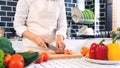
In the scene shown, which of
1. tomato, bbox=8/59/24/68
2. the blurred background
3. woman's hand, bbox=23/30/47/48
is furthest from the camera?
the blurred background

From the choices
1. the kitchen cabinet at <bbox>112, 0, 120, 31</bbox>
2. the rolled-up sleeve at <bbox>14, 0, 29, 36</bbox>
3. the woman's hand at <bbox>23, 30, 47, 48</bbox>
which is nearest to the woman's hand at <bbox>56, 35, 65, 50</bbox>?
the woman's hand at <bbox>23, 30, 47, 48</bbox>

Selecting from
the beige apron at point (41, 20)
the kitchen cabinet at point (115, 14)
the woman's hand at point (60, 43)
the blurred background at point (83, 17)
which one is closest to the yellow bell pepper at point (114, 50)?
the woman's hand at point (60, 43)

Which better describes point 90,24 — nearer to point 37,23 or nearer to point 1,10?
point 1,10

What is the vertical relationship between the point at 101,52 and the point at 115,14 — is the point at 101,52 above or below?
below

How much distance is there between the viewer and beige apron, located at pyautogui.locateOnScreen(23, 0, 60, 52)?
1.50m

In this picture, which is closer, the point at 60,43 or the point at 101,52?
the point at 101,52

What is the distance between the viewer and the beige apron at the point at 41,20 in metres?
1.50

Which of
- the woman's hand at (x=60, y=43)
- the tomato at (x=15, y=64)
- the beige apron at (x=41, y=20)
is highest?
the beige apron at (x=41, y=20)

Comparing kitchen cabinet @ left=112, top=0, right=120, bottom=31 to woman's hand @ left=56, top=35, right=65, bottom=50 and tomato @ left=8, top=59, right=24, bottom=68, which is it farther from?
tomato @ left=8, top=59, right=24, bottom=68

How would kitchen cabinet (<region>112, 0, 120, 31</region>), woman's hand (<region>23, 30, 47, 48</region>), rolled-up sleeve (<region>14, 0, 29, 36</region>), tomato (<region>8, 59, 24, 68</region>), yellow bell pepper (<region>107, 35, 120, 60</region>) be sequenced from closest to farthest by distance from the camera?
1. tomato (<region>8, 59, 24, 68</region>)
2. yellow bell pepper (<region>107, 35, 120, 60</region>)
3. woman's hand (<region>23, 30, 47, 48</region>)
4. rolled-up sleeve (<region>14, 0, 29, 36</region>)
5. kitchen cabinet (<region>112, 0, 120, 31</region>)

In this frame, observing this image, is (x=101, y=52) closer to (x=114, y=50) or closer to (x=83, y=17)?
(x=114, y=50)

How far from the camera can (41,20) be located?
1.51 m

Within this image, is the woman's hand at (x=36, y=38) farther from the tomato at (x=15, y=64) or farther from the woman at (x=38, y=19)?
the tomato at (x=15, y=64)

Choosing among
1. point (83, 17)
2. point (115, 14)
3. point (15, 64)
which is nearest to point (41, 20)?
point (15, 64)
